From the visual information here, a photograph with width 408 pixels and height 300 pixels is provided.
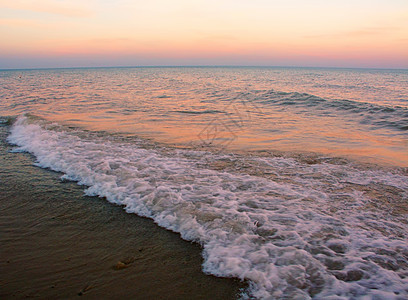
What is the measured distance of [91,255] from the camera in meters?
3.09

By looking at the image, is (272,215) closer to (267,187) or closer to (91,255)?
(267,187)

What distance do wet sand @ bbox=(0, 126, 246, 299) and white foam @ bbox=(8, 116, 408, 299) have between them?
24 centimetres

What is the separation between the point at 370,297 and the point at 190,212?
7.73 ft

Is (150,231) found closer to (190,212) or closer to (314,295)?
(190,212)

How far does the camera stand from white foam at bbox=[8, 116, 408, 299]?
2781 mm

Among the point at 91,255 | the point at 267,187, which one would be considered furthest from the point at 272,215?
the point at 91,255

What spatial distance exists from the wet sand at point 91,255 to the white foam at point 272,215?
24 centimetres

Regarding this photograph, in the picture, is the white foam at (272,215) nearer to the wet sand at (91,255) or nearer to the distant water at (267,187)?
the distant water at (267,187)

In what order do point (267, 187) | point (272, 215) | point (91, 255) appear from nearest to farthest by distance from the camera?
point (91, 255), point (272, 215), point (267, 187)

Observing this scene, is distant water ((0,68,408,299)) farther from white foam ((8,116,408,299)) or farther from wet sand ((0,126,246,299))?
wet sand ((0,126,246,299))

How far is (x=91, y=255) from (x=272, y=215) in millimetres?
2447

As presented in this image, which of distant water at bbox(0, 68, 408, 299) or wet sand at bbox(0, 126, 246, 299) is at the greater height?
distant water at bbox(0, 68, 408, 299)

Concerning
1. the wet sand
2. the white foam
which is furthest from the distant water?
the wet sand

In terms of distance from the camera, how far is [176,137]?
9.03 meters
